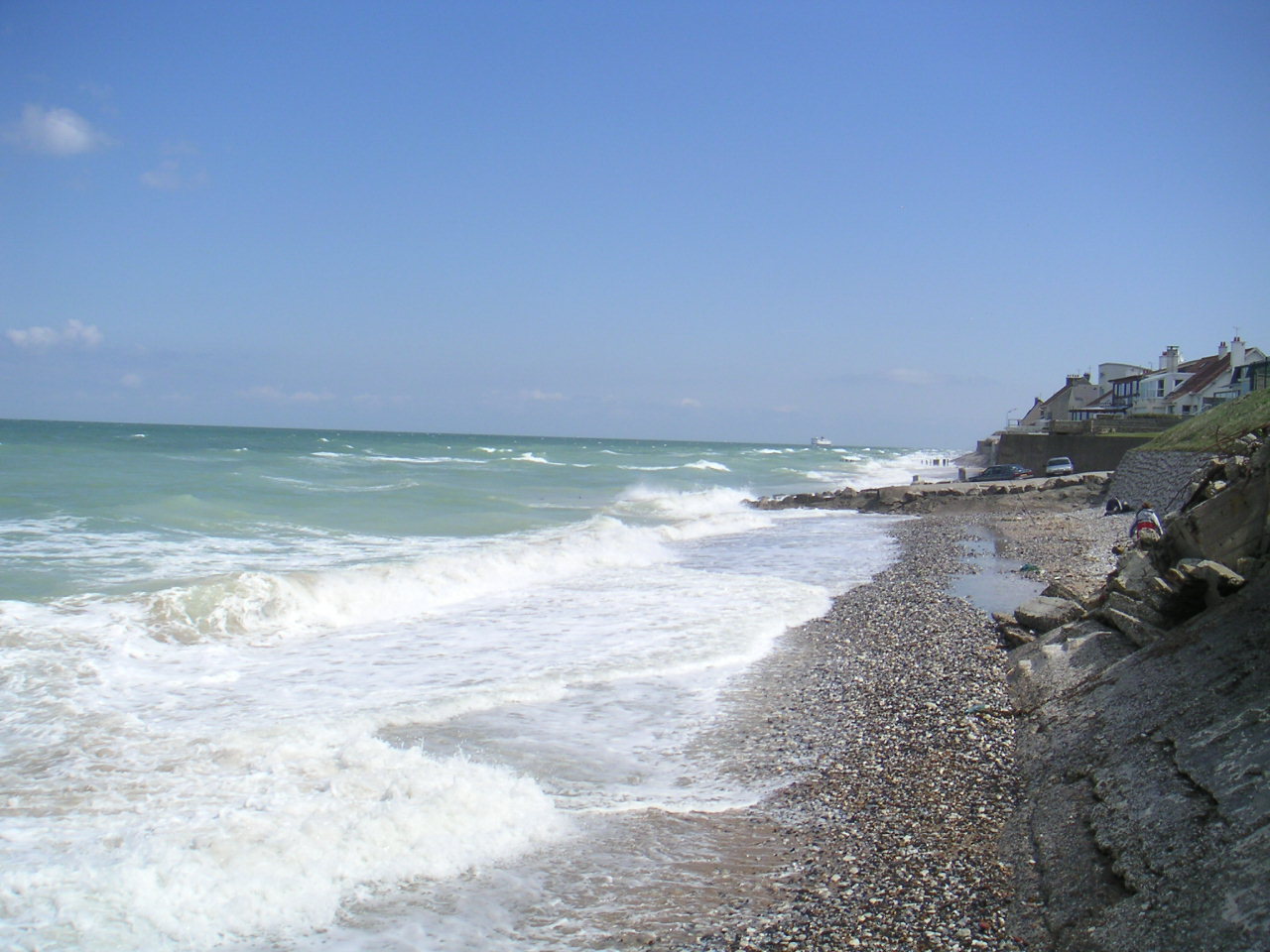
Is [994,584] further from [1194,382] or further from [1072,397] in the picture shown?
[1072,397]

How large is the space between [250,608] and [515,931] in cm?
985

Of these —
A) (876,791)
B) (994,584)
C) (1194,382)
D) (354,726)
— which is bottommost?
(354,726)

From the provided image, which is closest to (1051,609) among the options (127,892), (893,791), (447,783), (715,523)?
(893,791)

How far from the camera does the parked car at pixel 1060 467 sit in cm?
4503

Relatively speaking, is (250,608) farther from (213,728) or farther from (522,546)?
(522,546)

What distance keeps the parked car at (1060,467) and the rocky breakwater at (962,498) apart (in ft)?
17.5

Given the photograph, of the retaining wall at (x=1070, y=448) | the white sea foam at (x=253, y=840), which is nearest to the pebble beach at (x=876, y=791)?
the white sea foam at (x=253, y=840)

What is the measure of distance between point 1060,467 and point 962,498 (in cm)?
1326

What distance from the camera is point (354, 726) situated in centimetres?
815

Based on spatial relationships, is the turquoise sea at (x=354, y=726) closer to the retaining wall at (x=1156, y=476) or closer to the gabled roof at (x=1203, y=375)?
the retaining wall at (x=1156, y=476)

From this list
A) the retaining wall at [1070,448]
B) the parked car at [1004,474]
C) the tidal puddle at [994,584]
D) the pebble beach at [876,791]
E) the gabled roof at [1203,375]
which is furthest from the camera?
the gabled roof at [1203,375]

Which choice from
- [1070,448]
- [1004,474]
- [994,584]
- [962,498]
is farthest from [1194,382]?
[994,584]

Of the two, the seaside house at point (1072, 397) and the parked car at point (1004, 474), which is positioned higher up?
the seaside house at point (1072, 397)

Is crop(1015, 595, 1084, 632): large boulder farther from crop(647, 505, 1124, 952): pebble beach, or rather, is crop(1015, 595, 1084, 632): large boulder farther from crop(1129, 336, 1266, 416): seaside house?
crop(1129, 336, 1266, 416): seaside house
